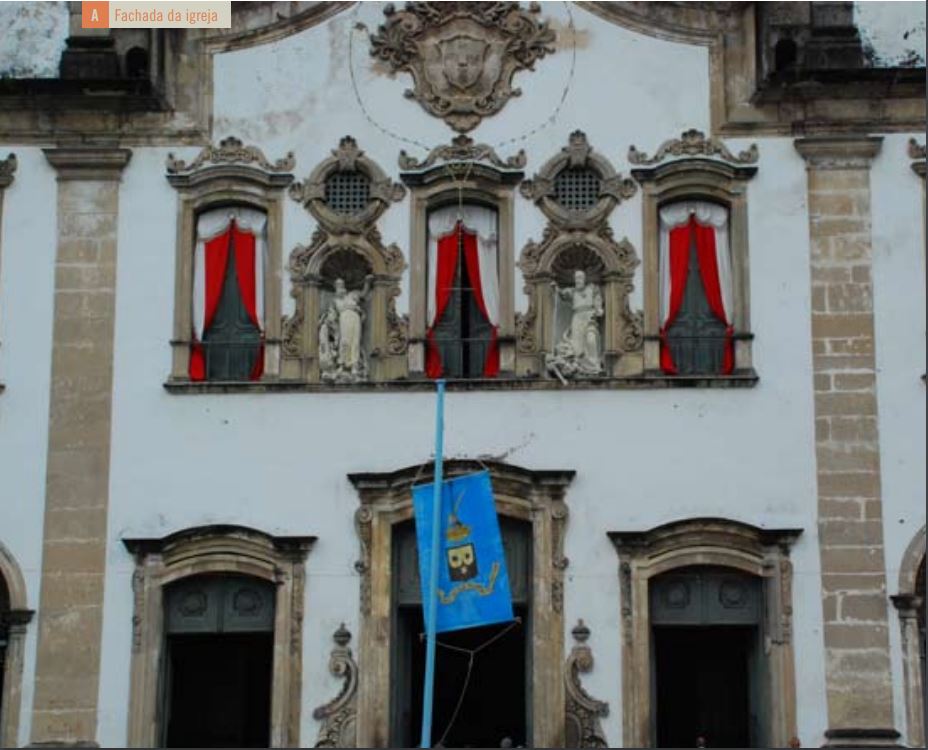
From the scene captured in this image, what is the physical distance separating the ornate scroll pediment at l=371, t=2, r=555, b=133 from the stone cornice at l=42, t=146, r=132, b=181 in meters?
3.69

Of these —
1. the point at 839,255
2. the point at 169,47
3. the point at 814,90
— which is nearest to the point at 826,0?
the point at 814,90

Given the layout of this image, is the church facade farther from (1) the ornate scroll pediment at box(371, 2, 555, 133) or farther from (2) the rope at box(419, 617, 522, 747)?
(2) the rope at box(419, 617, 522, 747)

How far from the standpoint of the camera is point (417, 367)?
26.2m

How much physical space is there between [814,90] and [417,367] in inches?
248

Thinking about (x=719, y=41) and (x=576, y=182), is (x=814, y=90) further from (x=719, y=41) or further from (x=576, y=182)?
(x=576, y=182)

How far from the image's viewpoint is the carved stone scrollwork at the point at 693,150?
1049 inches

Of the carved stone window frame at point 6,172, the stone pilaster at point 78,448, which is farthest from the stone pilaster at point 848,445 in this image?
the carved stone window frame at point 6,172

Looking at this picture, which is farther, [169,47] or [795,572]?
[169,47]

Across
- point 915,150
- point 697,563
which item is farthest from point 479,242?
point 915,150

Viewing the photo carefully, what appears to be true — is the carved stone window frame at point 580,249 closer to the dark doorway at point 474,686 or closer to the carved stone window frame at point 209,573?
the dark doorway at point 474,686

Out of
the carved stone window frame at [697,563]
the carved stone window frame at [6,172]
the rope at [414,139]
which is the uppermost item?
the rope at [414,139]

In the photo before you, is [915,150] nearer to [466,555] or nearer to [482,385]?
[482,385]

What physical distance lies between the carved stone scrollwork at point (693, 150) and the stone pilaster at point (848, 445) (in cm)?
71

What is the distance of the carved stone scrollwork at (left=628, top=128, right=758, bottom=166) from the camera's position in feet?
87.5
